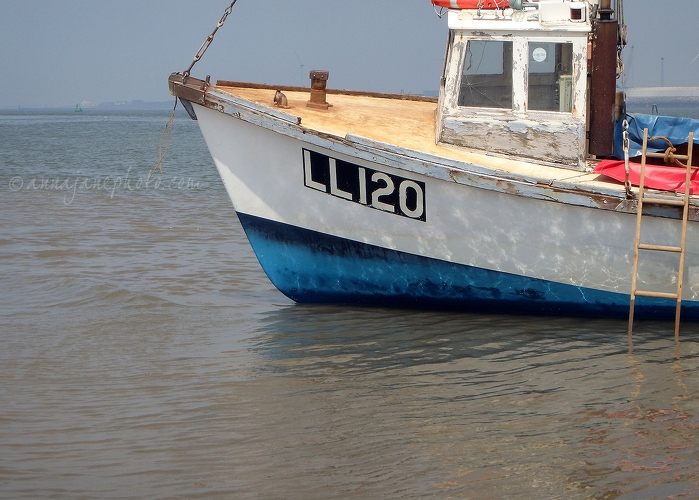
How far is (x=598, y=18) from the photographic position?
25.0 ft

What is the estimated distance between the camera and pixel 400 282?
25.4 ft

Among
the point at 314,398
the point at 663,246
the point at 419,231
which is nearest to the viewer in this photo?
the point at 314,398

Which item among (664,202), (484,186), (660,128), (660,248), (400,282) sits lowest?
(400,282)

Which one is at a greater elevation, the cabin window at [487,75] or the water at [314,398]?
the cabin window at [487,75]

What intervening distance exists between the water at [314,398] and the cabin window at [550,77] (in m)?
1.90

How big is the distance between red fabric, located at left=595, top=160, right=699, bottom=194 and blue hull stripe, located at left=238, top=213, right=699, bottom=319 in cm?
101

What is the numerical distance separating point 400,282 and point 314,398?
2109mm

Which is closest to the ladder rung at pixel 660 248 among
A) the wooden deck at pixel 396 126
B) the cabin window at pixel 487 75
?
the wooden deck at pixel 396 126

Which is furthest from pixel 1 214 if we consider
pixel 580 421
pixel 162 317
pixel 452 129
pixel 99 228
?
pixel 580 421

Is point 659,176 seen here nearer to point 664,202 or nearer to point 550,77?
point 664,202

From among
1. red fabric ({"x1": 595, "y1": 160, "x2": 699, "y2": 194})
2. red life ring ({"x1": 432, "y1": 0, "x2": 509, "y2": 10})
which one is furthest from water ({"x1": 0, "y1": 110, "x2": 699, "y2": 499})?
red life ring ({"x1": 432, "y1": 0, "x2": 509, "y2": 10})

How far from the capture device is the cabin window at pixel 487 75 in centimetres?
752

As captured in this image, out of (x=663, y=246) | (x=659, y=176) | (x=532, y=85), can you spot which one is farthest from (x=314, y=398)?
(x=532, y=85)

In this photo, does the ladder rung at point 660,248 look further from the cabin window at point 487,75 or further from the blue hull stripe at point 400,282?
the cabin window at point 487,75
